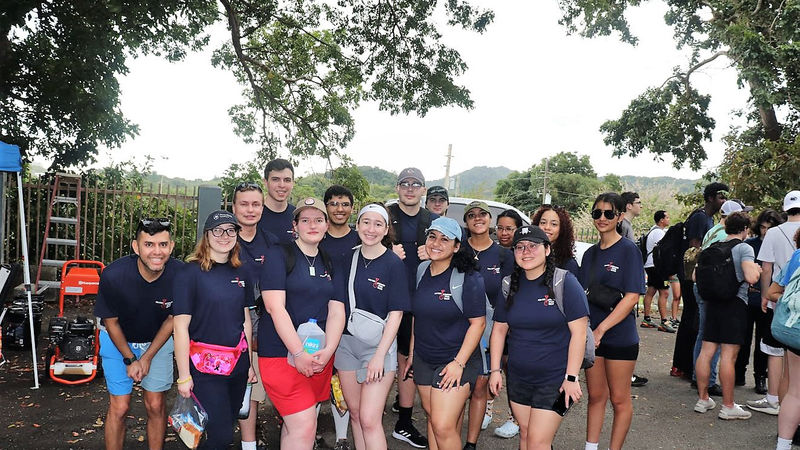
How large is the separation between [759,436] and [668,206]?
102ft

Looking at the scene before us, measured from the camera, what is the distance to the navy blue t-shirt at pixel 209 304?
3338 mm

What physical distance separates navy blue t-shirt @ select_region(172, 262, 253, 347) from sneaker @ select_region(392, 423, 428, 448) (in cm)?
206

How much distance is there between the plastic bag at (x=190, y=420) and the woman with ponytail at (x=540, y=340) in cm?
179

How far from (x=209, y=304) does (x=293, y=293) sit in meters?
0.51

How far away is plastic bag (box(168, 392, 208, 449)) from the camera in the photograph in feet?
10.5

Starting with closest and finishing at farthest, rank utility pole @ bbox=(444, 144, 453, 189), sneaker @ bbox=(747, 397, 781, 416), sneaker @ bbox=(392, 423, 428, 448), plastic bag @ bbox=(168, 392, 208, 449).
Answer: plastic bag @ bbox=(168, 392, 208, 449) → sneaker @ bbox=(392, 423, 428, 448) → sneaker @ bbox=(747, 397, 781, 416) → utility pole @ bbox=(444, 144, 453, 189)

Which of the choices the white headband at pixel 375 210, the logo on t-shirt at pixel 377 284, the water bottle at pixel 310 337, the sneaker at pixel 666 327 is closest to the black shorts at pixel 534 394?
the logo on t-shirt at pixel 377 284

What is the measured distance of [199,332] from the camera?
3.38m

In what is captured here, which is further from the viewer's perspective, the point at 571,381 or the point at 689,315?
the point at 689,315

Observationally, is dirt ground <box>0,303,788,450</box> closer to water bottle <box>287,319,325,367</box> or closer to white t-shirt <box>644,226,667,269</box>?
water bottle <box>287,319,325,367</box>

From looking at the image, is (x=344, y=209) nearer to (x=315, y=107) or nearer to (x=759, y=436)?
(x=759, y=436)

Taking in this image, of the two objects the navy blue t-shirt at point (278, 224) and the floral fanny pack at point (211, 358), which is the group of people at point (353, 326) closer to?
the floral fanny pack at point (211, 358)

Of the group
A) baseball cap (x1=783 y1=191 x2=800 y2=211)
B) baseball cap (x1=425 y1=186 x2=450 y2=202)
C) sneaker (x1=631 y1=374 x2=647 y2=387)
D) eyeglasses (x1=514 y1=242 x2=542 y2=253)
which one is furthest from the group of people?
sneaker (x1=631 y1=374 x2=647 y2=387)

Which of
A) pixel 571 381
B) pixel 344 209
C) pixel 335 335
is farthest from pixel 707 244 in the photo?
pixel 335 335
